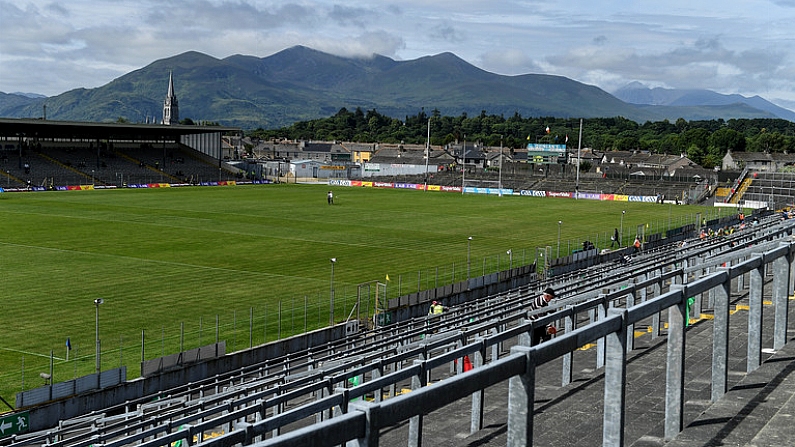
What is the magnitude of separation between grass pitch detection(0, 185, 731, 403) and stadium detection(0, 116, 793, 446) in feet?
0.81

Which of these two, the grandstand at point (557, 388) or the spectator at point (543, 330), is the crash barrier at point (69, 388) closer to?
the grandstand at point (557, 388)

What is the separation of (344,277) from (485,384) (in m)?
35.1

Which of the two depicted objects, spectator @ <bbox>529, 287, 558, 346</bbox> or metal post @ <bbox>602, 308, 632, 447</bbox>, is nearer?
metal post @ <bbox>602, 308, 632, 447</bbox>

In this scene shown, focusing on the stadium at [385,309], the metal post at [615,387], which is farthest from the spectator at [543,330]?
the metal post at [615,387]

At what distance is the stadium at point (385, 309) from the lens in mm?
7254

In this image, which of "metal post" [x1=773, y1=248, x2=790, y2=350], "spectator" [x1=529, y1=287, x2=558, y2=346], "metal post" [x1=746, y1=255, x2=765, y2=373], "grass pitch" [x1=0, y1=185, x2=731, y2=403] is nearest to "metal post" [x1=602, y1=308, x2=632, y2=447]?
"metal post" [x1=746, y1=255, x2=765, y2=373]

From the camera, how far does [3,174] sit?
98.4m

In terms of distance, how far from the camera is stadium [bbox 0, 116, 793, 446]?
7.25 m

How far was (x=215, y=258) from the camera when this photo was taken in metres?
45.5

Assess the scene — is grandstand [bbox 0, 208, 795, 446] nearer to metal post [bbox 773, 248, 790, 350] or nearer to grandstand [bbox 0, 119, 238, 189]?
metal post [bbox 773, 248, 790, 350]

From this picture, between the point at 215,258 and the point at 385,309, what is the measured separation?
18.4m

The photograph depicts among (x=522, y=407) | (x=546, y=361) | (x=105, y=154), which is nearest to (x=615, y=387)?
(x=546, y=361)

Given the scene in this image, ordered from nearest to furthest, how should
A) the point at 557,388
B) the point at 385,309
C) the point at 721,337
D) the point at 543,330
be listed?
the point at 721,337, the point at 557,388, the point at 543,330, the point at 385,309

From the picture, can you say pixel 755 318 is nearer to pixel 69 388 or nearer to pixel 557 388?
pixel 557 388
